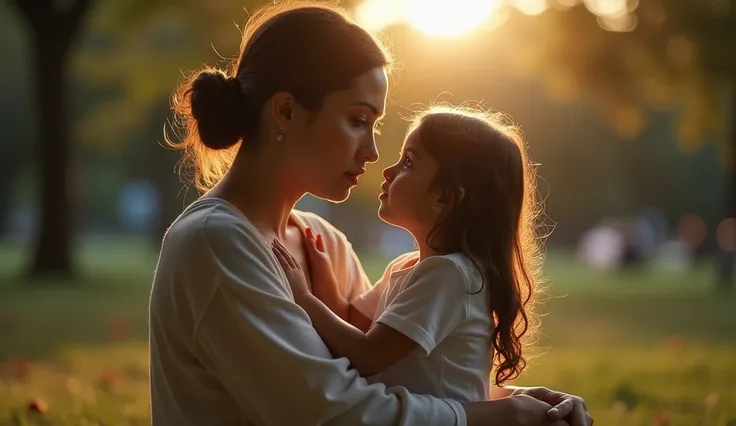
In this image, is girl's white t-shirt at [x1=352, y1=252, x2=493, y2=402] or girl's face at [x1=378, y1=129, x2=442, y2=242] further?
girl's face at [x1=378, y1=129, x2=442, y2=242]

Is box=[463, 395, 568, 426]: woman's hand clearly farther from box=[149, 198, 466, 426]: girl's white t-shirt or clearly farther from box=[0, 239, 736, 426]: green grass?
box=[0, 239, 736, 426]: green grass

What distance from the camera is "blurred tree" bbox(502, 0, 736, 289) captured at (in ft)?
57.5

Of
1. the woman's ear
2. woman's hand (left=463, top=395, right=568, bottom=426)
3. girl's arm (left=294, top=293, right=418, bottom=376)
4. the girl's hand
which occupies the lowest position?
woman's hand (left=463, top=395, right=568, bottom=426)

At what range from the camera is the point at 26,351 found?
8977mm

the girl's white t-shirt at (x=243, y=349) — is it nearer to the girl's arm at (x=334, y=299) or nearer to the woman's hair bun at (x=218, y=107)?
the woman's hair bun at (x=218, y=107)

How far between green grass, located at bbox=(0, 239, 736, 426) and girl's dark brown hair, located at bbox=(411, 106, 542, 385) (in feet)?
6.13

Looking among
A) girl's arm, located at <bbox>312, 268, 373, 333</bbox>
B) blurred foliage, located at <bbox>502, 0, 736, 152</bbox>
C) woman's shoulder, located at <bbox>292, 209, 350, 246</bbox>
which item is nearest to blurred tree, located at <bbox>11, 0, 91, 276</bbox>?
blurred foliage, located at <bbox>502, 0, 736, 152</bbox>

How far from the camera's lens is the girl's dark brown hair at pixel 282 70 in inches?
121

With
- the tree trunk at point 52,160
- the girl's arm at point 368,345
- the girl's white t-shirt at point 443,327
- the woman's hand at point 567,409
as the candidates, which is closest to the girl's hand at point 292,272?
the girl's arm at point 368,345

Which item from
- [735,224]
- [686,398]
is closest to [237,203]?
[686,398]

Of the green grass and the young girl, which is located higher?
the young girl

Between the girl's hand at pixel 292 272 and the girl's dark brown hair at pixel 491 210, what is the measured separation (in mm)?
466

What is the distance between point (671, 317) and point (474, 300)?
452 inches

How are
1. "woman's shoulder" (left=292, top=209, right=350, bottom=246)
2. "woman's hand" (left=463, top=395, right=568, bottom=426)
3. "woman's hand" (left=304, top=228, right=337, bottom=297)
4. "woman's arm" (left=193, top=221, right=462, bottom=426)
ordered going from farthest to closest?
"woman's shoulder" (left=292, top=209, right=350, bottom=246)
"woman's hand" (left=304, top=228, right=337, bottom=297)
"woman's hand" (left=463, top=395, right=568, bottom=426)
"woman's arm" (left=193, top=221, right=462, bottom=426)
